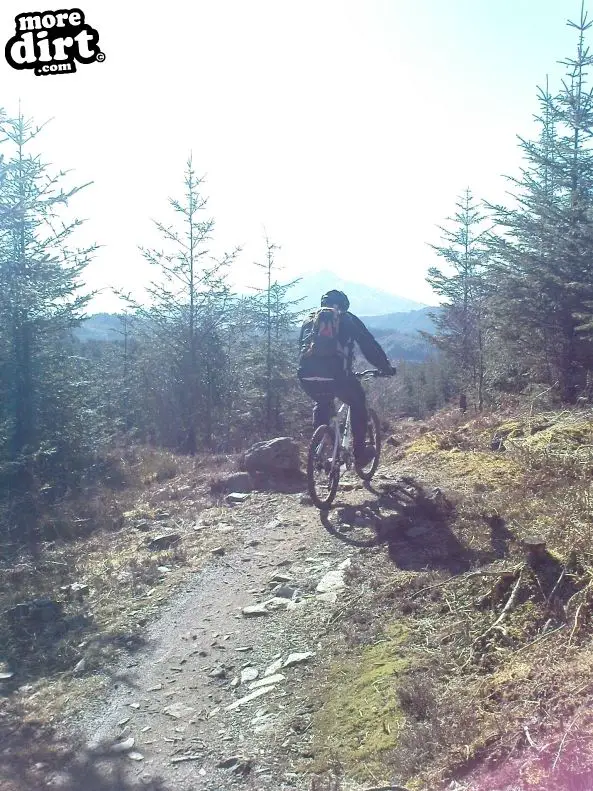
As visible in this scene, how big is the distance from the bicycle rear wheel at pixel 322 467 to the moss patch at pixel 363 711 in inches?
110

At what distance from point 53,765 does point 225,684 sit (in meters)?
1.01

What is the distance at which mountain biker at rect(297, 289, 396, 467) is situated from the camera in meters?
6.82

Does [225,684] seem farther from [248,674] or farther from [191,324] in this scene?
[191,324]

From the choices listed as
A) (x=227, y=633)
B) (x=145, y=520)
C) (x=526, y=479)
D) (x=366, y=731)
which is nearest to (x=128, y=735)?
(x=227, y=633)

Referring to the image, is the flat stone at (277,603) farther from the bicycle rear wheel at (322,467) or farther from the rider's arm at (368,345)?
the rider's arm at (368,345)

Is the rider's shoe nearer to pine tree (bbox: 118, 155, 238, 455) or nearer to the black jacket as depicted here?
the black jacket

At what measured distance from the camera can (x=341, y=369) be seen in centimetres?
686

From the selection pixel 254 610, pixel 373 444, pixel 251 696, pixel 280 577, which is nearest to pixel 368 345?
pixel 373 444

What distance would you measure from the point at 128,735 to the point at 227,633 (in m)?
1.06

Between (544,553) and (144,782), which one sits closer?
(144,782)

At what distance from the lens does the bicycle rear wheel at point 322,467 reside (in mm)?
6695

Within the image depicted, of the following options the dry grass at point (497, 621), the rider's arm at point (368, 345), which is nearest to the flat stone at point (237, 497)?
the rider's arm at point (368, 345)

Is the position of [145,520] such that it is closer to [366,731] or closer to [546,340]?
[366,731]

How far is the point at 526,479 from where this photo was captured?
5.86m
